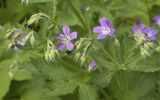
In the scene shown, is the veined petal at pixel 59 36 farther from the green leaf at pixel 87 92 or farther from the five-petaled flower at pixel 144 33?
the five-petaled flower at pixel 144 33

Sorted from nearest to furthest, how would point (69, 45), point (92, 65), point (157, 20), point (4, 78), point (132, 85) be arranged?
1. point (69, 45)
2. point (92, 65)
3. point (132, 85)
4. point (4, 78)
5. point (157, 20)

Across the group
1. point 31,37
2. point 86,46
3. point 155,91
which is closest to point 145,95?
point 155,91

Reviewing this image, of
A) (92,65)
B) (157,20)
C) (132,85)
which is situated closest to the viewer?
(92,65)

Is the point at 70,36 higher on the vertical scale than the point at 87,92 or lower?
higher

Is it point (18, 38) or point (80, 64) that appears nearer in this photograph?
point (18, 38)

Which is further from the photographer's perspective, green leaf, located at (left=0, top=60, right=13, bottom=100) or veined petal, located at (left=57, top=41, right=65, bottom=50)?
green leaf, located at (left=0, top=60, right=13, bottom=100)

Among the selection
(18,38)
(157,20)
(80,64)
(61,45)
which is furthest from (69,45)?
(157,20)

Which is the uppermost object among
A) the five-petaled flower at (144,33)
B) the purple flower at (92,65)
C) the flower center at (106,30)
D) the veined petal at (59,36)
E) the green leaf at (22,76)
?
the flower center at (106,30)

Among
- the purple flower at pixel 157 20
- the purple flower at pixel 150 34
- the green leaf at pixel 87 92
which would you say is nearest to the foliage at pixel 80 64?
the green leaf at pixel 87 92

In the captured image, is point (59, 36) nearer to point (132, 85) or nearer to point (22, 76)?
point (132, 85)

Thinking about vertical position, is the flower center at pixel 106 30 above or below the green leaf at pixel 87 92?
above

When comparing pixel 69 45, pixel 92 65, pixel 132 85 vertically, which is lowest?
pixel 132 85

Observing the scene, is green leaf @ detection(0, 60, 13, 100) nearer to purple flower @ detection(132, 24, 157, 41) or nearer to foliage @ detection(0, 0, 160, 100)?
foliage @ detection(0, 0, 160, 100)

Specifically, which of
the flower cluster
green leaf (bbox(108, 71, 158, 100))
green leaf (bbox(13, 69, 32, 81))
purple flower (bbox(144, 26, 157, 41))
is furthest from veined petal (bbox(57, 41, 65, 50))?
green leaf (bbox(13, 69, 32, 81))
